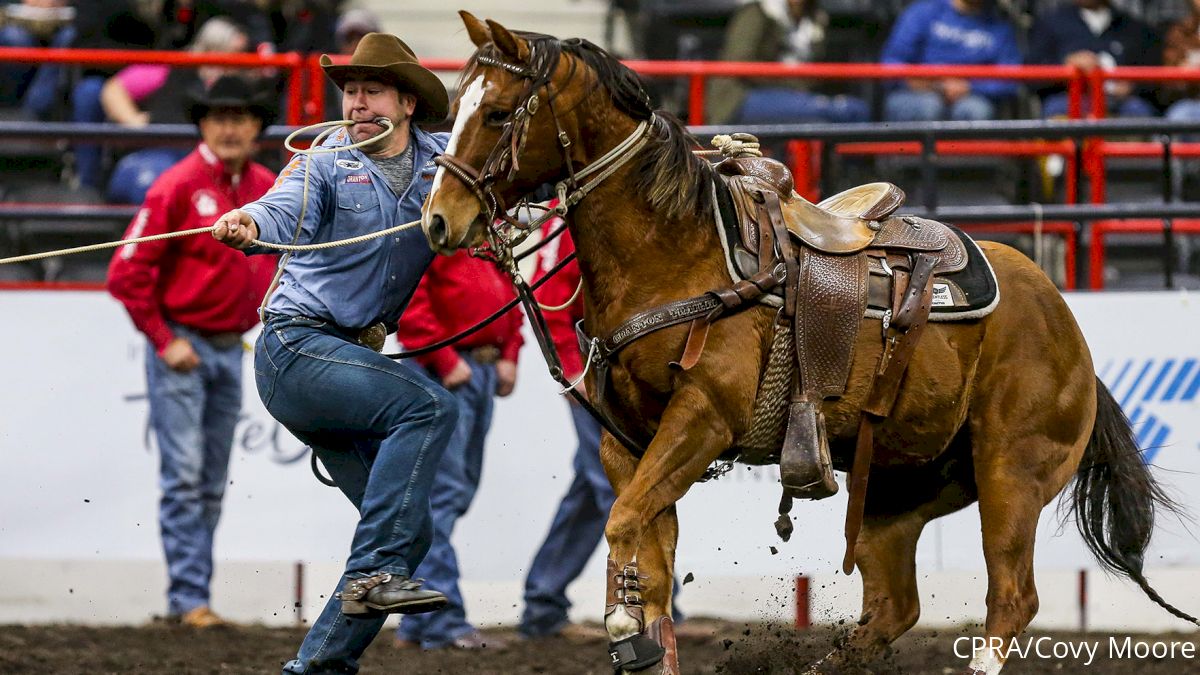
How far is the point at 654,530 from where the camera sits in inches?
196

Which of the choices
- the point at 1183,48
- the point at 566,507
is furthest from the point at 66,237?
the point at 1183,48

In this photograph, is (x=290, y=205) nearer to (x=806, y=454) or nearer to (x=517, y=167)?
(x=517, y=167)

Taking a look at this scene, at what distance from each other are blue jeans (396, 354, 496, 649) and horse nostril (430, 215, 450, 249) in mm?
2792

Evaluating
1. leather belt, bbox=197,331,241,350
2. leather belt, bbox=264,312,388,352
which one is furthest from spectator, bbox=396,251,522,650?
leather belt, bbox=264,312,388,352

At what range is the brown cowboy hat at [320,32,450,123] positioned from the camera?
511 centimetres

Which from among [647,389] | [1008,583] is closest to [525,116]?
[647,389]

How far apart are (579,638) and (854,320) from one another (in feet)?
9.88

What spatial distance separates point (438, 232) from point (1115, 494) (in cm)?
282

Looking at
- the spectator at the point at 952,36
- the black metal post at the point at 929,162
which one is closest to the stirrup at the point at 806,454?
the black metal post at the point at 929,162

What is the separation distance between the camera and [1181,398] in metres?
7.67

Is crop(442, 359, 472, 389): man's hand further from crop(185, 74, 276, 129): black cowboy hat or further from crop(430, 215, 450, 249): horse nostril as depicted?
crop(430, 215, 450, 249): horse nostril

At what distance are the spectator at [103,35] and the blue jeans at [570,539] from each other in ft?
11.4

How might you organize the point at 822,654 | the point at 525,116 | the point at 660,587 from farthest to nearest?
the point at 822,654, the point at 660,587, the point at 525,116

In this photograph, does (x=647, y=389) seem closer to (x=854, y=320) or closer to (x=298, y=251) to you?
(x=854, y=320)
